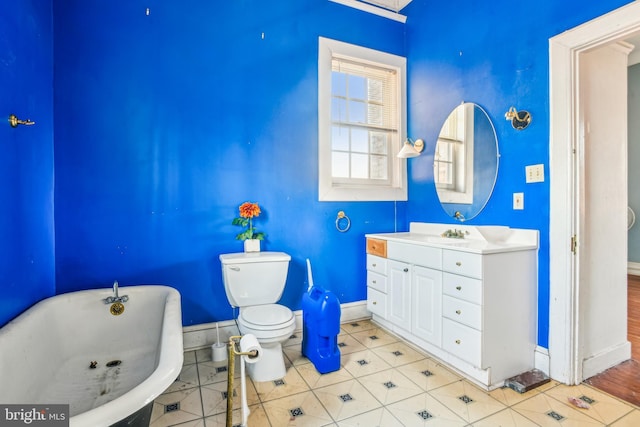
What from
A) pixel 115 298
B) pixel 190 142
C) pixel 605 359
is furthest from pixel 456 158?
pixel 115 298

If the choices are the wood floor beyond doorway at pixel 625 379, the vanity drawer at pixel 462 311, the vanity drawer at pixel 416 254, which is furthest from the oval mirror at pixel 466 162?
the wood floor beyond doorway at pixel 625 379

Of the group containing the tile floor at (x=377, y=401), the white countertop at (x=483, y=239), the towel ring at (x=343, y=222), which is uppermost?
the towel ring at (x=343, y=222)

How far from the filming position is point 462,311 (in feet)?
6.53

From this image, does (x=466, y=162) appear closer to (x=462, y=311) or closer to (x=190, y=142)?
(x=462, y=311)

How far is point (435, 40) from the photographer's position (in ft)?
9.44

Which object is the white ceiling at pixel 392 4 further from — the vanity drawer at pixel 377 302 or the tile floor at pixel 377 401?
Result: the tile floor at pixel 377 401

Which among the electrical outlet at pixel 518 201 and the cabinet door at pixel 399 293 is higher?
the electrical outlet at pixel 518 201

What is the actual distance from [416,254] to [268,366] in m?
1.25

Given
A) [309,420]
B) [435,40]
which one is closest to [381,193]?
[435,40]

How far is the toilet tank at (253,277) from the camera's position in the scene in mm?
2240

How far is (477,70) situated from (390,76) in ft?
3.07

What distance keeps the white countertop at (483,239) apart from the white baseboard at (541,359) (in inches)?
25.3

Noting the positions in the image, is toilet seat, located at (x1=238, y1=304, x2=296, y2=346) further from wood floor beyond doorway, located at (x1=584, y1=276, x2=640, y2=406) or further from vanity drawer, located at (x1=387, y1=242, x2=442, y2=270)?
wood floor beyond doorway, located at (x1=584, y1=276, x2=640, y2=406)

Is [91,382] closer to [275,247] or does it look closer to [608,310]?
[275,247]
